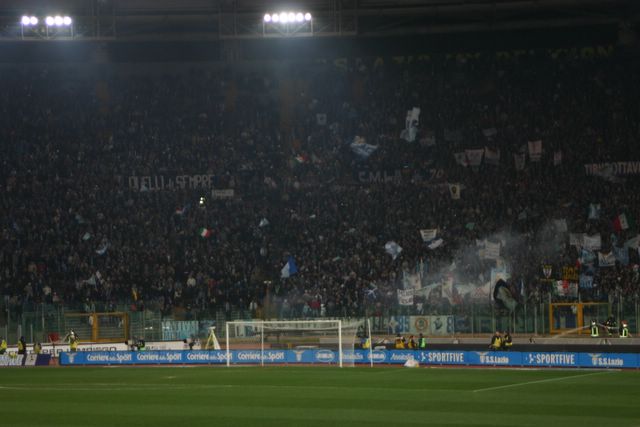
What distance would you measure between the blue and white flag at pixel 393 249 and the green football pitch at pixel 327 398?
14.3m

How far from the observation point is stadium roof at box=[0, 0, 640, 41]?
5491 cm

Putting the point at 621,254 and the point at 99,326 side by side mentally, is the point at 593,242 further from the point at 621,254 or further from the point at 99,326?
the point at 99,326

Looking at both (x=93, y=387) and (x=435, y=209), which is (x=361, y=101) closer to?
(x=435, y=209)

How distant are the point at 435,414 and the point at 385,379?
1109 centimetres

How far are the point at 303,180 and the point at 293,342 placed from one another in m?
14.8

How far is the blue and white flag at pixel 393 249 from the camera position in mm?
55969

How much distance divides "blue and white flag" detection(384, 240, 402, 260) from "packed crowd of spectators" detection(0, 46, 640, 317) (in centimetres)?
33

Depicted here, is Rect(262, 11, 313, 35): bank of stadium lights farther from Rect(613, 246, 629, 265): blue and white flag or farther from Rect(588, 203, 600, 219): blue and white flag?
Rect(613, 246, 629, 265): blue and white flag

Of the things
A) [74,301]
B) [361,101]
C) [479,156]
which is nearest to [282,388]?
[74,301]

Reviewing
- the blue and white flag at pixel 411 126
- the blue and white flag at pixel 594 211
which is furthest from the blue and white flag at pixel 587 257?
the blue and white flag at pixel 411 126

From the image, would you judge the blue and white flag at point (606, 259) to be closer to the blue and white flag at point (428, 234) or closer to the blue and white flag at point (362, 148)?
the blue and white flag at point (428, 234)

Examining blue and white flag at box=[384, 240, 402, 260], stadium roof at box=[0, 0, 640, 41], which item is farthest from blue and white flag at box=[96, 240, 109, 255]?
blue and white flag at box=[384, 240, 402, 260]

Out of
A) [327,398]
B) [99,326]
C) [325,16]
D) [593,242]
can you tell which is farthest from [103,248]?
[327,398]

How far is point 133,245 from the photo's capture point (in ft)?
194
